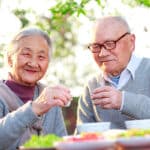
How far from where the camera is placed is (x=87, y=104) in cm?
343

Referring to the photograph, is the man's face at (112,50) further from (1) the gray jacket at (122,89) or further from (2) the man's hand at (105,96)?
(2) the man's hand at (105,96)

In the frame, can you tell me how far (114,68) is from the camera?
3320 mm

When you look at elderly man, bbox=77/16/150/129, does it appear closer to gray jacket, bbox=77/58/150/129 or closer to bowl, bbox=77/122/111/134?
gray jacket, bbox=77/58/150/129

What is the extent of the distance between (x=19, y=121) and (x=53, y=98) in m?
0.19

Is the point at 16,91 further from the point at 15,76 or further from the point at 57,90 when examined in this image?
the point at 57,90

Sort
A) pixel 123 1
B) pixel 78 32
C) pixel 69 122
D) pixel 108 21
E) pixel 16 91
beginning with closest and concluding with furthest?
pixel 16 91
pixel 108 21
pixel 69 122
pixel 123 1
pixel 78 32

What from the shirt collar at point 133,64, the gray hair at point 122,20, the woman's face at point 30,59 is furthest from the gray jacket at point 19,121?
the gray hair at point 122,20

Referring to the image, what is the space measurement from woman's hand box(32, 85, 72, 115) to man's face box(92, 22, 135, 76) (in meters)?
0.72

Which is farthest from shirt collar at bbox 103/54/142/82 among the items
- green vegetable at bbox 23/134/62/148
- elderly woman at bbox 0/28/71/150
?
green vegetable at bbox 23/134/62/148

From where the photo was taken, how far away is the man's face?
3279 millimetres

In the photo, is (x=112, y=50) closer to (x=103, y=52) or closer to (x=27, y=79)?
(x=103, y=52)

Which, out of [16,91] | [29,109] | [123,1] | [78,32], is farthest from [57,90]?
[78,32]

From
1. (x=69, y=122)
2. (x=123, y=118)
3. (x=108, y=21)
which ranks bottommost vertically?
(x=69, y=122)

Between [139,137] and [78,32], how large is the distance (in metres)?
17.2
